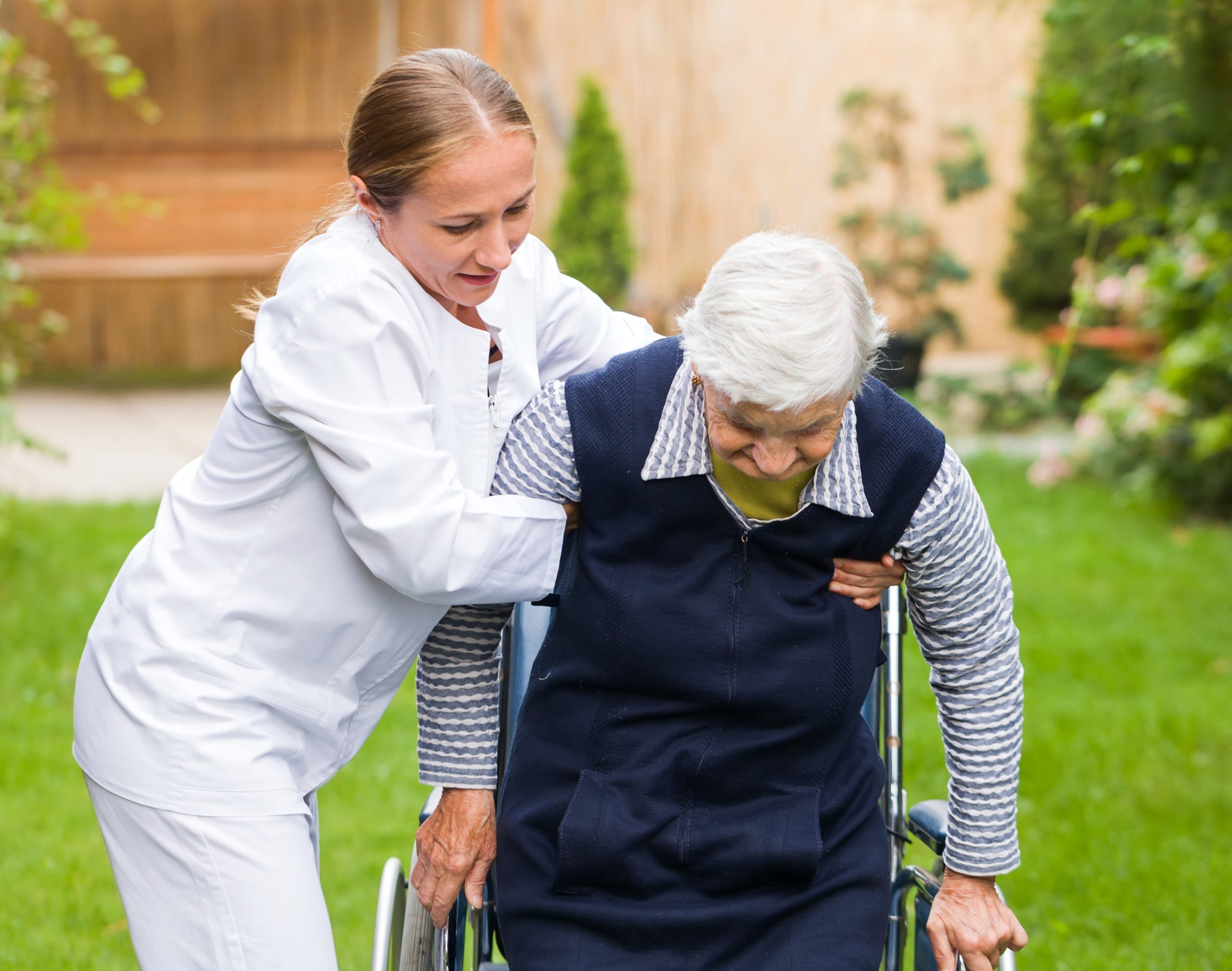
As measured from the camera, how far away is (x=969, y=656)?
1.90 metres

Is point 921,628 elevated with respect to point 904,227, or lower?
elevated

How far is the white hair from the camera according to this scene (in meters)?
1.60

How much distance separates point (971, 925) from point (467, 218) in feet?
3.99

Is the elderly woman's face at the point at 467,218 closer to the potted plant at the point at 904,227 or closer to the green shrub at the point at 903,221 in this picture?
the potted plant at the point at 904,227

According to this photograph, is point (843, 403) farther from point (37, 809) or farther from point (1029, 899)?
point (37, 809)

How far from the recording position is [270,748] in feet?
5.53

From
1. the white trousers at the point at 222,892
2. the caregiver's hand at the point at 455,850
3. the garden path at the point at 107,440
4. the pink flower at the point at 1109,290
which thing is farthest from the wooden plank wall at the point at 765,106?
the white trousers at the point at 222,892

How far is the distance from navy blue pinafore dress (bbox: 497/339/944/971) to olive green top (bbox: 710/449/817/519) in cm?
2

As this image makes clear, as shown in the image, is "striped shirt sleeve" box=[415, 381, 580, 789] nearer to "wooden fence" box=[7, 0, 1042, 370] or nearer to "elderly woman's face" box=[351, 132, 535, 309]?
"elderly woman's face" box=[351, 132, 535, 309]

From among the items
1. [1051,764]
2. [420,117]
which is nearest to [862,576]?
[420,117]

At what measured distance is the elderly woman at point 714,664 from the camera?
71.2 inches

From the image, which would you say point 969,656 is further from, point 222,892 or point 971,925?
point 222,892

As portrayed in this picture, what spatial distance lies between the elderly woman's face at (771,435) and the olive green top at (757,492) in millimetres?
72

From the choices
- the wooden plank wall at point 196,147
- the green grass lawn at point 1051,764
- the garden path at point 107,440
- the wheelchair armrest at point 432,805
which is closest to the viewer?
the wheelchair armrest at point 432,805
